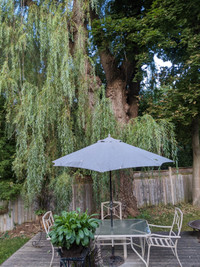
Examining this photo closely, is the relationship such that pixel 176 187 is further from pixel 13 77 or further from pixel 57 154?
pixel 13 77

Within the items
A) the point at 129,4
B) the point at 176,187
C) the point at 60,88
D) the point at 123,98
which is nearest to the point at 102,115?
the point at 60,88

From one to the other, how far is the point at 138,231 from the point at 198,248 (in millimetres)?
1506

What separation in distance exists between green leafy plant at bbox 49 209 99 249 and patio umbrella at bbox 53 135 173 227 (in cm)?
65

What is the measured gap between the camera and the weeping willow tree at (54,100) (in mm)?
4742

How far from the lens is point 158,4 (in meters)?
5.82

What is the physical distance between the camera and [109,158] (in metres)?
2.89

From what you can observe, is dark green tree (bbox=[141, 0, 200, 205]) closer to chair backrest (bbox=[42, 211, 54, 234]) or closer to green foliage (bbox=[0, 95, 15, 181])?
chair backrest (bbox=[42, 211, 54, 234])

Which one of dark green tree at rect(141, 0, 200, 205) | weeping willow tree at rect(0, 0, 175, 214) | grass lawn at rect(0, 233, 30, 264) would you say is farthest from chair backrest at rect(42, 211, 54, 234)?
dark green tree at rect(141, 0, 200, 205)

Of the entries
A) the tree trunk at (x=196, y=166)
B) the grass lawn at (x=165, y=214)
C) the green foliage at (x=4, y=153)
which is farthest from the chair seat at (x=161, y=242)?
the tree trunk at (x=196, y=166)

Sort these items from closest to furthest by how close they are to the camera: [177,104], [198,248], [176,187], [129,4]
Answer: [198,248]
[177,104]
[129,4]
[176,187]

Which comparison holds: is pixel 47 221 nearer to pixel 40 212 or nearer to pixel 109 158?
pixel 109 158

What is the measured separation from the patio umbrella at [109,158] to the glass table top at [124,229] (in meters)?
0.81

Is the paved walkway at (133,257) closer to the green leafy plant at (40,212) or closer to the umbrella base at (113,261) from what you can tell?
the umbrella base at (113,261)

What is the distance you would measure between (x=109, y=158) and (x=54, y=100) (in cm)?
250
